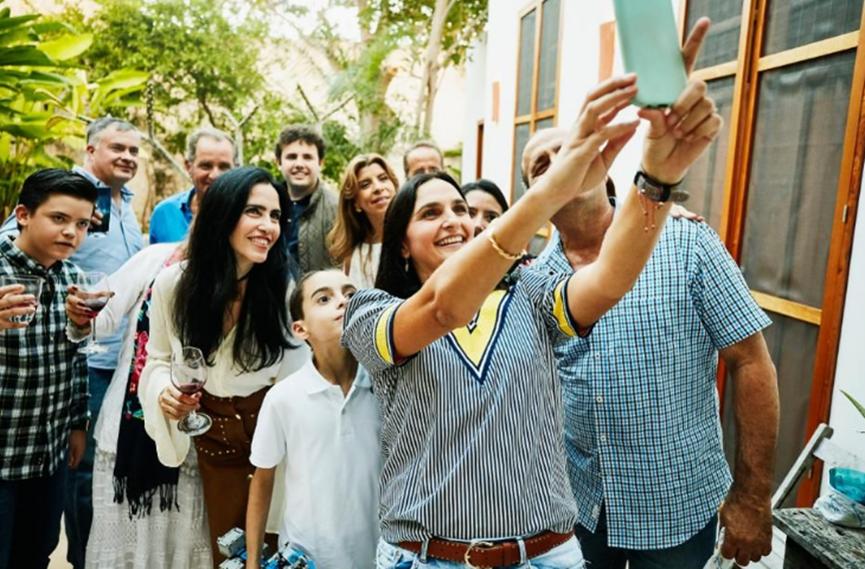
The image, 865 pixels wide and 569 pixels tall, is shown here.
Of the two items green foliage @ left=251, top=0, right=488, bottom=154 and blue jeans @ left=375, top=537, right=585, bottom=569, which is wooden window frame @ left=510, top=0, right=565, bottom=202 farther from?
green foliage @ left=251, top=0, right=488, bottom=154

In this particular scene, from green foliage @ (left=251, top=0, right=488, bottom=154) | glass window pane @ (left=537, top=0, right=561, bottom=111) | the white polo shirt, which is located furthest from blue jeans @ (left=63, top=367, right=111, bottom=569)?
green foliage @ (left=251, top=0, right=488, bottom=154)

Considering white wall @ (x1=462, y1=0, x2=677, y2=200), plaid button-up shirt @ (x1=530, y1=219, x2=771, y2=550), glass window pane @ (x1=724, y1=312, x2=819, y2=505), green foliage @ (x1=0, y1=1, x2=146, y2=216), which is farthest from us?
white wall @ (x1=462, y1=0, x2=677, y2=200)

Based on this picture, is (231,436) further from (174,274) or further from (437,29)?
(437,29)

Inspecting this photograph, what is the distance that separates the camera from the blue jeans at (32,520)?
237 cm

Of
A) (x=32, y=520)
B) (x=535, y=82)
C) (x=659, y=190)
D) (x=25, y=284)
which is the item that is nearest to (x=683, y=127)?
(x=659, y=190)

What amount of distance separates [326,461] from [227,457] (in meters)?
0.48

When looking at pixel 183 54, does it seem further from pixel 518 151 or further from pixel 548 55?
pixel 548 55

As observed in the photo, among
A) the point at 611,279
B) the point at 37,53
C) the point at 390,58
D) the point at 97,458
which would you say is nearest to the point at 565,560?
the point at 611,279

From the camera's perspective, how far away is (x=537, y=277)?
1581 mm

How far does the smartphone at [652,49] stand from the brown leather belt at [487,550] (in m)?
0.91

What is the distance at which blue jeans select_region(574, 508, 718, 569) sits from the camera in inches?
71.7

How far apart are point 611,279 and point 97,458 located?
2028 mm

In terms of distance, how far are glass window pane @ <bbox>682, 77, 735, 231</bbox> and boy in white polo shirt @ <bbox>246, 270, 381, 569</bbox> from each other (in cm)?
208

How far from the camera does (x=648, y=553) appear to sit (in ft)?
5.98
